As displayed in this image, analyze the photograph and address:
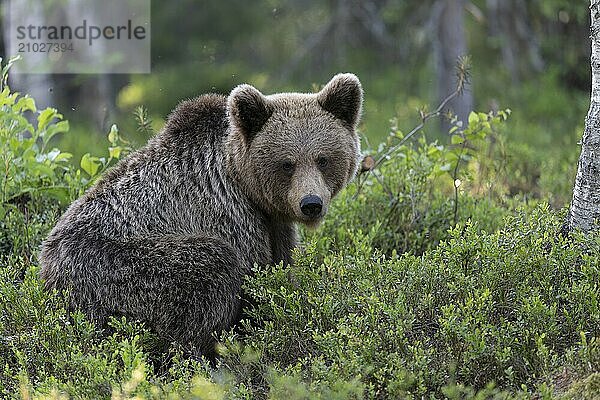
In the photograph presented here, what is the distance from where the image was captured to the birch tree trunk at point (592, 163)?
454 cm

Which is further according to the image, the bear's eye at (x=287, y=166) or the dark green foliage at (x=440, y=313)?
the bear's eye at (x=287, y=166)

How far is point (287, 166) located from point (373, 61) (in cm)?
1241

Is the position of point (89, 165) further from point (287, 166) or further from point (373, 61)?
point (373, 61)

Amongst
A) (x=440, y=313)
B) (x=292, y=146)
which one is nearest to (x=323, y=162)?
(x=292, y=146)

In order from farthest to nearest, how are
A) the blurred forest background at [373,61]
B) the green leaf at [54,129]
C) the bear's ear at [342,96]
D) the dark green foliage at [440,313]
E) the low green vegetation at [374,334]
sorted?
the blurred forest background at [373,61]
the green leaf at [54,129]
the bear's ear at [342,96]
the dark green foliage at [440,313]
the low green vegetation at [374,334]

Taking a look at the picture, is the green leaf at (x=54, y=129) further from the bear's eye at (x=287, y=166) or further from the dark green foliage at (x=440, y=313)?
the dark green foliage at (x=440, y=313)

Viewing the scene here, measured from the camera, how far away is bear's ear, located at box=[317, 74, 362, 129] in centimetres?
493

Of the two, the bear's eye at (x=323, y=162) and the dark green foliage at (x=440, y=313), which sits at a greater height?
the bear's eye at (x=323, y=162)

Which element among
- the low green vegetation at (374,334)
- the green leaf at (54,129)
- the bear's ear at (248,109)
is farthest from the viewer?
the green leaf at (54,129)

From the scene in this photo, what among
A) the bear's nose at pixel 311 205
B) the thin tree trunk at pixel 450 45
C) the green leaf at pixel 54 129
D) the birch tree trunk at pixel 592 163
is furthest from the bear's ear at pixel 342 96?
the thin tree trunk at pixel 450 45

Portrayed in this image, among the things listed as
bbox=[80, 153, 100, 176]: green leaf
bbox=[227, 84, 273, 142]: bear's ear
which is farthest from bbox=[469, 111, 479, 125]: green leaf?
bbox=[80, 153, 100, 176]: green leaf

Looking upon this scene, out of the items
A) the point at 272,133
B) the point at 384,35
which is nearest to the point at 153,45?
the point at 384,35

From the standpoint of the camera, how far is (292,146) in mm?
4793

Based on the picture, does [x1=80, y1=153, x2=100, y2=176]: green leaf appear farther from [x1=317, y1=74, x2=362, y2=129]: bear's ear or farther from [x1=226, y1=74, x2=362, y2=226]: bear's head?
[x1=317, y1=74, x2=362, y2=129]: bear's ear
